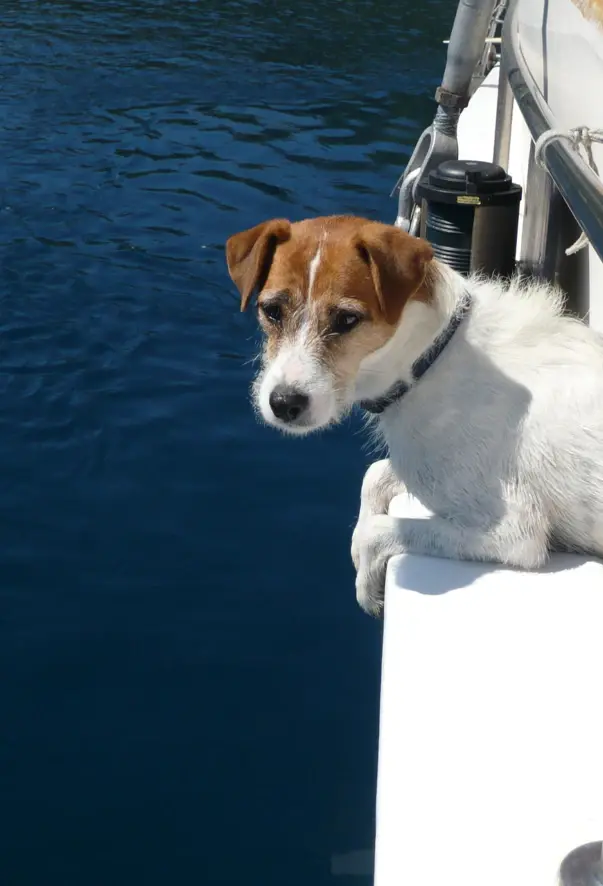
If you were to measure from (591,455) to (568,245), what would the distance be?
1.95 m

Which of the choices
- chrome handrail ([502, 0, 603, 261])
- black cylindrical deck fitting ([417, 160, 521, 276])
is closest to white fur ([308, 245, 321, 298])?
chrome handrail ([502, 0, 603, 261])

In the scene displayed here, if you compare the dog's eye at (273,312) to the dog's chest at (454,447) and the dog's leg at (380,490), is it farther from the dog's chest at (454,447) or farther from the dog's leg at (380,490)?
the dog's leg at (380,490)

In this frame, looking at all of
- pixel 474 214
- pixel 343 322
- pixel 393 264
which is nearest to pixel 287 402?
pixel 343 322

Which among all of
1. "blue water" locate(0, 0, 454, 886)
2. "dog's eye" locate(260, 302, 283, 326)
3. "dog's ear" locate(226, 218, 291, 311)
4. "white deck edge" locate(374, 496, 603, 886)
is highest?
"dog's ear" locate(226, 218, 291, 311)

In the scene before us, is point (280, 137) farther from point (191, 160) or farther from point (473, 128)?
point (473, 128)

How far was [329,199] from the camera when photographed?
10.1 meters

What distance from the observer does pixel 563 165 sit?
10.5 ft

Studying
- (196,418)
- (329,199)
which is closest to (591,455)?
(196,418)

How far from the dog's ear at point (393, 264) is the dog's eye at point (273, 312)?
29cm

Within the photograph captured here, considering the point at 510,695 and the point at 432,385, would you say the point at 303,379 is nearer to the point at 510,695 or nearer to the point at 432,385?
the point at 432,385

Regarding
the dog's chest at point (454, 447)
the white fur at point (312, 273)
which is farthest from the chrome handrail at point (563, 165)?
the white fur at point (312, 273)

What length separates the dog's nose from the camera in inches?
112

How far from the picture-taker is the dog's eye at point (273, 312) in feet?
9.71

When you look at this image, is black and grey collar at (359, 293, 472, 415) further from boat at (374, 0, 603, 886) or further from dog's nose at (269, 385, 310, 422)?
boat at (374, 0, 603, 886)
